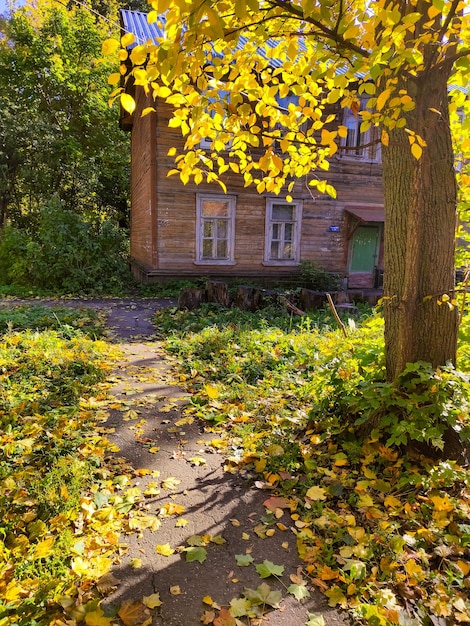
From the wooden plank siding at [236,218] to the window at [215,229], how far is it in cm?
17

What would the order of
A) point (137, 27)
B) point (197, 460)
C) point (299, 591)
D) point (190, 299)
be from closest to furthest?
point (299, 591), point (197, 460), point (190, 299), point (137, 27)

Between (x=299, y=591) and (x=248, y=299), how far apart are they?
758 cm

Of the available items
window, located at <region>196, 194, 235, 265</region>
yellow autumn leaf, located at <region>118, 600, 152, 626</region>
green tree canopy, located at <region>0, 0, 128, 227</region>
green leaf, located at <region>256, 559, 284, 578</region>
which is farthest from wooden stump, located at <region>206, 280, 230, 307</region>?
green tree canopy, located at <region>0, 0, 128, 227</region>

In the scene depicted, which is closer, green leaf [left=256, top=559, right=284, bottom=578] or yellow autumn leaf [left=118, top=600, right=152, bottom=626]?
yellow autumn leaf [left=118, top=600, right=152, bottom=626]

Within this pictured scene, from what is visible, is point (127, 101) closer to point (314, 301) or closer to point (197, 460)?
point (197, 460)

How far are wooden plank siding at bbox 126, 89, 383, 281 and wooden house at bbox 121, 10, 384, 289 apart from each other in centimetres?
3

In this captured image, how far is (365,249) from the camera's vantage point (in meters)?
14.3

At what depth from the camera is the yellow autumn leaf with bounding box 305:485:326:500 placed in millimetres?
2660

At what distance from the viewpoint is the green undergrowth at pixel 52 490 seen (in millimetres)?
1852

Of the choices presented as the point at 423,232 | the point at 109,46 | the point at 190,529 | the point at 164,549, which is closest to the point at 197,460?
the point at 190,529

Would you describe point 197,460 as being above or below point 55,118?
below

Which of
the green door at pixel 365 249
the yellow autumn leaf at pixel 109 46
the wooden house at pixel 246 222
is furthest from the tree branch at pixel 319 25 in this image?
the green door at pixel 365 249

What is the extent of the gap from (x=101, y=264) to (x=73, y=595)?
1212cm

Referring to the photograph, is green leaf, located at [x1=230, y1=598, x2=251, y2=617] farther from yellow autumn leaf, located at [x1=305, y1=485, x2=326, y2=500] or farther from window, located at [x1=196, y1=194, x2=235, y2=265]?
window, located at [x1=196, y1=194, x2=235, y2=265]
